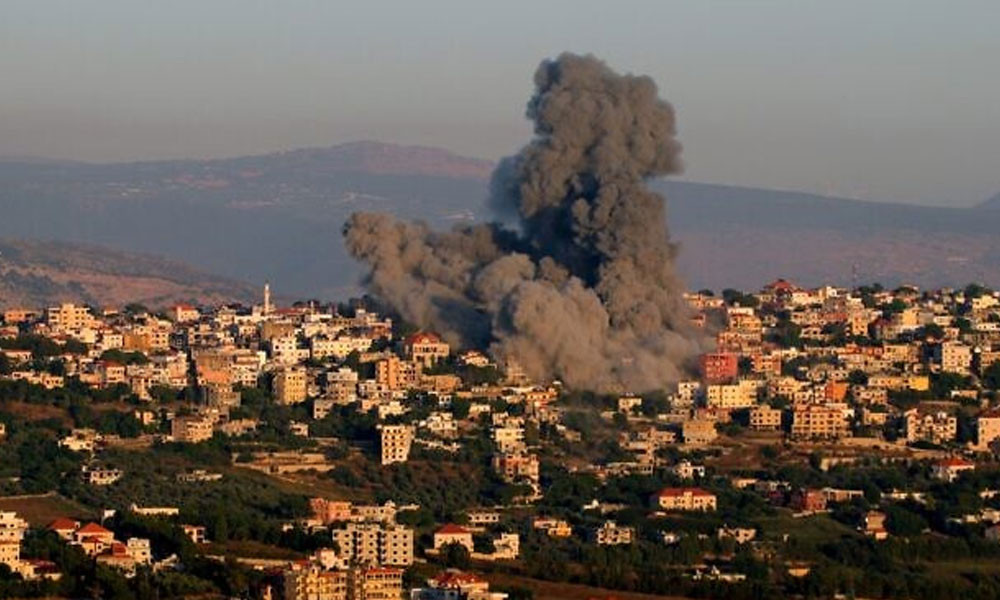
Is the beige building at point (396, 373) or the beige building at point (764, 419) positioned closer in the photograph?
the beige building at point (764, 419)

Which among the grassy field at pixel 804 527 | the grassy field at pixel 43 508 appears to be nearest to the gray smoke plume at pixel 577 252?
the grassy field at pixel 804 527

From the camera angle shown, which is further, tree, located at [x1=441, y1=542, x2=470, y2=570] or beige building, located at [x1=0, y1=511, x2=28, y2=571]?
tree, located at [x1=441, y1=542, x2=470, y2=570]

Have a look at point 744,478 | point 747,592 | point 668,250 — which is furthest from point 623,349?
point 747,592

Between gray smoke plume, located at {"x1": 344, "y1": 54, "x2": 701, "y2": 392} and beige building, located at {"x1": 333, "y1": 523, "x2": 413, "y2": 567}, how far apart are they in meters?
Answer: 17.3

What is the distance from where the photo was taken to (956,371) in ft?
309

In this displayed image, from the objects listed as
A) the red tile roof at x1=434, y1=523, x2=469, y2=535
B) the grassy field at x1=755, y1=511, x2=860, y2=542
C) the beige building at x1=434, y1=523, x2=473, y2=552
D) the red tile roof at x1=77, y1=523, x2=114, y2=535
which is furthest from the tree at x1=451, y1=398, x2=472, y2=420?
the red tile roof at x1=77, y1=523, x2=114, y2=535

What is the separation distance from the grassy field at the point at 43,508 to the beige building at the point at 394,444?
27.8 feet

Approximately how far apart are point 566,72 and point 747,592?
2640 centimetres

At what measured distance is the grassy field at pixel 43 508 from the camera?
72000 millimetres

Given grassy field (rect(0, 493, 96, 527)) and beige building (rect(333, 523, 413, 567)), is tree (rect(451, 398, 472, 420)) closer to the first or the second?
grassy field (rect(0, 493, 96, 527))

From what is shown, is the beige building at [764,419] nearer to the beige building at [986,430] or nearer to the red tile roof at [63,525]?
the beige building at [986,430]

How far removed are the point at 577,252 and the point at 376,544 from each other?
20.7 meters

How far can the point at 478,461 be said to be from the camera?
81.6 metres

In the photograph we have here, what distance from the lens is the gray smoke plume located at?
87.2 m
